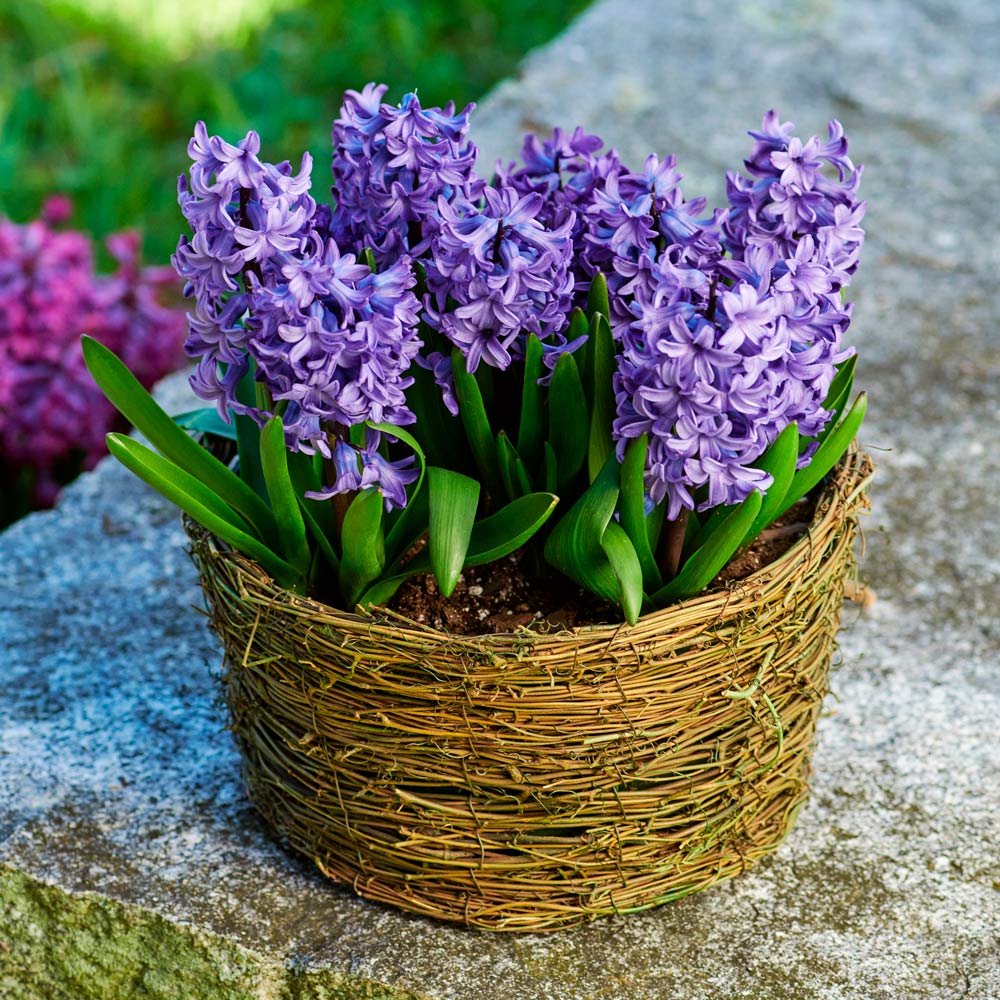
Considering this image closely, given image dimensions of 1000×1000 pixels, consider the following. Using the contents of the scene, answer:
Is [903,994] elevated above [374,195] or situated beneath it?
situated beneath

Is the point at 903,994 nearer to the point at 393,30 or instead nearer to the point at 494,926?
the point at 494,926

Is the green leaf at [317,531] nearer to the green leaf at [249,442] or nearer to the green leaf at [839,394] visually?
the green leaf at [249,442]

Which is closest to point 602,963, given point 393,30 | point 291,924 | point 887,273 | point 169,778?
point 291,924

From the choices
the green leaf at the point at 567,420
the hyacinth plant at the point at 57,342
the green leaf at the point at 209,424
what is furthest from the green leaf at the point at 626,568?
the hyacinth plant at the point at 57,342

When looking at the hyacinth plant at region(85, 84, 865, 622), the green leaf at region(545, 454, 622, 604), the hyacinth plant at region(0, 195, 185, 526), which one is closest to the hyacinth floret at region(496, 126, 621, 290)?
the hyacinth plant at region(85, 84, 865, 622)

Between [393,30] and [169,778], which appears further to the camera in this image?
[393,30]

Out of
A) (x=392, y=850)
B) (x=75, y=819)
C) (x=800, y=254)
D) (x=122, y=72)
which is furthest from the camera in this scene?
(x=122, y=72)

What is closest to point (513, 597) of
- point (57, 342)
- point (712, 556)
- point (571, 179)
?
point (712, 556)

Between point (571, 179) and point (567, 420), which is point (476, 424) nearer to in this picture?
point (567, 420)
